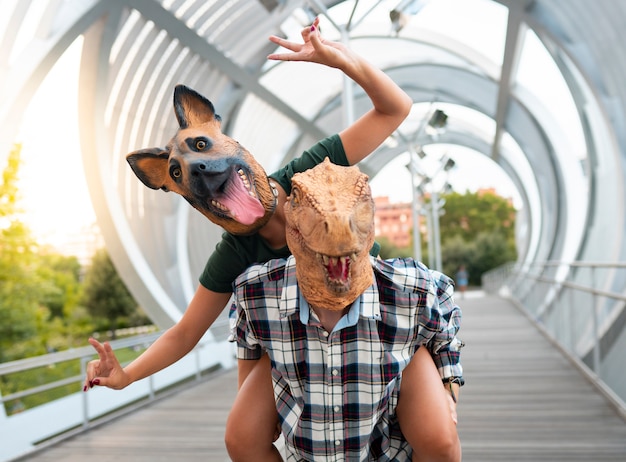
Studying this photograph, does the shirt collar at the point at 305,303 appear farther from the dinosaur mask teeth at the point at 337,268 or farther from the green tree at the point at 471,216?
the green tree at the point at 471,216

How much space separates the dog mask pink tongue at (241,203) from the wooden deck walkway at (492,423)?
358 centimetres

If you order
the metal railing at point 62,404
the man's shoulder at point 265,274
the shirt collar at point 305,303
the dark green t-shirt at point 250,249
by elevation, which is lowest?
the metal railing at point 62,404

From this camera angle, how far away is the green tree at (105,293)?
26.8 meters

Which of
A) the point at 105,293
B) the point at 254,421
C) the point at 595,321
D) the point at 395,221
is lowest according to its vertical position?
the point at 105,293

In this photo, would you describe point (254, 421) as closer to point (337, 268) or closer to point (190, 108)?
point (337, 268)

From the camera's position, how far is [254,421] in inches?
87.4

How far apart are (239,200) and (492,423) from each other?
15.0ft

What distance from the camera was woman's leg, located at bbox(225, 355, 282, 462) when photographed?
2.20 metres


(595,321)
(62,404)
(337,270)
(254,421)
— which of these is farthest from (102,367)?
(595,321)

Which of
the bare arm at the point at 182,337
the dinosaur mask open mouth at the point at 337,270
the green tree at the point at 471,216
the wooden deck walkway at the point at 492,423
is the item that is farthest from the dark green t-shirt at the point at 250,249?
the green tree at the point at 471,216

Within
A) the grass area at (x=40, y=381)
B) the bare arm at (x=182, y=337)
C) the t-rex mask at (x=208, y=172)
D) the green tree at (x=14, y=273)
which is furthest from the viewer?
the green tree at (x=14, y=273)

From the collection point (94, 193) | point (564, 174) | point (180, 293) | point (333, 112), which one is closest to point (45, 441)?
point (94, 193)

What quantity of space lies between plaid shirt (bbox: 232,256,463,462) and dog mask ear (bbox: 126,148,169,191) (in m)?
0.43

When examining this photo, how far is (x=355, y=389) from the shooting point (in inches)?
80.2
